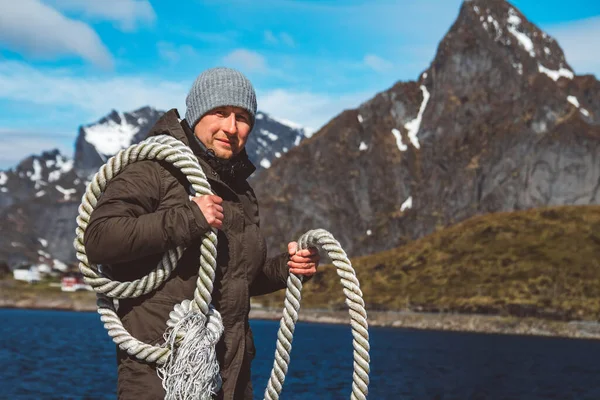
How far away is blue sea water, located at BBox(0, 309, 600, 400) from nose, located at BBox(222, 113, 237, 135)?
45624mm

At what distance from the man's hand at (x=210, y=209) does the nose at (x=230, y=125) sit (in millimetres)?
653

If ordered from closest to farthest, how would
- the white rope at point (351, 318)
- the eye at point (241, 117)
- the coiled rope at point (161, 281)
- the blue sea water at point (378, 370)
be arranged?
1. the coiled rope at point (161, 281)
2. the white rope at point (351, 318)
3. the eye at point (241, 117)
4. the blue sea water at point (378, 370)

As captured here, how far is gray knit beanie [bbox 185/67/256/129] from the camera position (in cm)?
543

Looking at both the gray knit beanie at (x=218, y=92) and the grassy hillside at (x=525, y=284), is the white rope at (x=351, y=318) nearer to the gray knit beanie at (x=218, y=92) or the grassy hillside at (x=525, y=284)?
the gray knit beanie at (x=218, y=92)

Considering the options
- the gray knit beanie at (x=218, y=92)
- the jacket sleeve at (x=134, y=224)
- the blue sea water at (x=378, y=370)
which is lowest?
the blue sea water at (x=378, y=370)

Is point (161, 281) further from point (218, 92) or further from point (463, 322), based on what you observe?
point (463, 322)

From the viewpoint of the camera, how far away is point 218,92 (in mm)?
5438

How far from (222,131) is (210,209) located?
79 cm

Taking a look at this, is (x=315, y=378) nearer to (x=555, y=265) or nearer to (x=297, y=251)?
(x=297, y=251)

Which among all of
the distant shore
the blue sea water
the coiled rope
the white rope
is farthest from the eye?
the distant shore

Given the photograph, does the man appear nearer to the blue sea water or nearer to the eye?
the eye

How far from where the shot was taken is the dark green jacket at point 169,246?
15.7 ft

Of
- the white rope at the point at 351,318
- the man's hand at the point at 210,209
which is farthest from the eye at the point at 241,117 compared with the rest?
the white rope at the point at 351,318

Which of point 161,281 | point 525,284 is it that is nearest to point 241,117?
point 161,281
